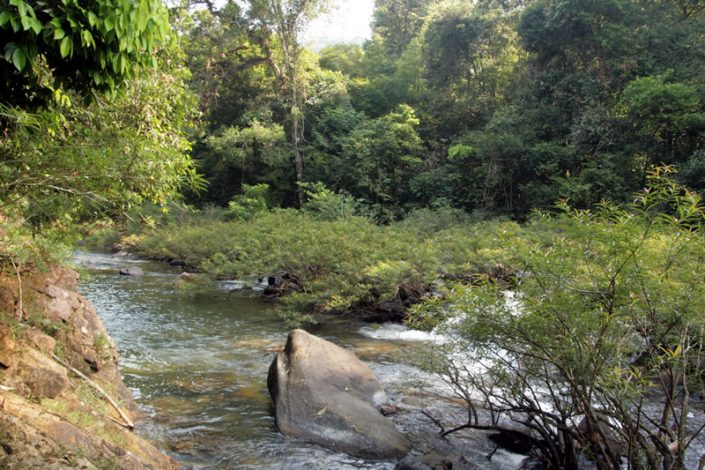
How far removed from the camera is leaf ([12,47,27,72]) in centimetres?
283

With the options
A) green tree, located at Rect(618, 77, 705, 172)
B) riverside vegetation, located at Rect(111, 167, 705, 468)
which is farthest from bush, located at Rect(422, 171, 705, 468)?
green tree, located at Rect(618, 77, 705, 172)

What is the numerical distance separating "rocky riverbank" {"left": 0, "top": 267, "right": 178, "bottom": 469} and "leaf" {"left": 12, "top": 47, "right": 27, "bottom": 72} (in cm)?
249

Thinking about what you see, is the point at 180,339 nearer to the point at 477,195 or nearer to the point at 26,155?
the point at 26,155

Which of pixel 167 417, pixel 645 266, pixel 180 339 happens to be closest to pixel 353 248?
pixel 180 339

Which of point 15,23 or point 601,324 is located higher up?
point 15,23

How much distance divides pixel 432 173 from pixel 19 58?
22614 mm

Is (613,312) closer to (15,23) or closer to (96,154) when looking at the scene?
(96,154)

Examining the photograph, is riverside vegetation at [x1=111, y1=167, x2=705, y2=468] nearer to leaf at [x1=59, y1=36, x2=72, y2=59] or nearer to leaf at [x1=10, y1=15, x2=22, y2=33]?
leaf at [x1=59, y1=36, x2=72, y2=59]

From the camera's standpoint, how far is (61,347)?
5.83 meters

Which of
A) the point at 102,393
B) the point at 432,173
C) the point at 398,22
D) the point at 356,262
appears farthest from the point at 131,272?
the point at 398,22

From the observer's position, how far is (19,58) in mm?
2885

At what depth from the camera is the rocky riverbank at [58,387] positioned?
380 cm

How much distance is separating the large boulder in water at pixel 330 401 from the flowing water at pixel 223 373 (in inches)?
7.2

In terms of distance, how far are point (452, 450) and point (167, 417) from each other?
3480 millimetres
